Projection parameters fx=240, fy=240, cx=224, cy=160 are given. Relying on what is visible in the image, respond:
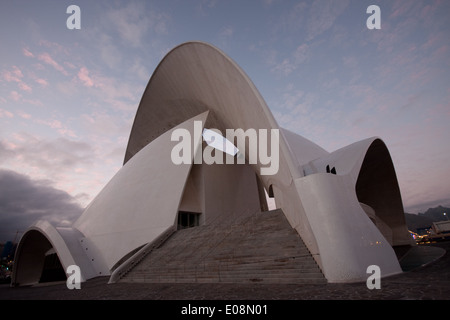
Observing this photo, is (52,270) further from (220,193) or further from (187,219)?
(220,193)

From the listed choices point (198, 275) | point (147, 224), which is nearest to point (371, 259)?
point (198, 275)

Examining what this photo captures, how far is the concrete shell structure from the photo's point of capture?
597cm

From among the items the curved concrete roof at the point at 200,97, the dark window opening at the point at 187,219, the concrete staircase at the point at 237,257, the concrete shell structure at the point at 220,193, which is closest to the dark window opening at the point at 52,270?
the concrete shell structure at the point at 220,193

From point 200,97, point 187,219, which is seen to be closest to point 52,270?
point 187,219

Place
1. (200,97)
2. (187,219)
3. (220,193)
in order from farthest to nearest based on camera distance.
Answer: (220,193), (200,97), (187,219)

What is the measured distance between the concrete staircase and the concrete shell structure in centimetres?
52

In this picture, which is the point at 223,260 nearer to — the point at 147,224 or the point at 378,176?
the point at 147,224

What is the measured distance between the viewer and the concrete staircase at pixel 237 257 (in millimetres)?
6414

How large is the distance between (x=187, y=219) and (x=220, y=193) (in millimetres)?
3395

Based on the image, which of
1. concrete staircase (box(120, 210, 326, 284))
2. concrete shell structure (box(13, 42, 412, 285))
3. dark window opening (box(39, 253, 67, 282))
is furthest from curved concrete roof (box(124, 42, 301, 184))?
dark window opening (box(39, 253, 67, 282))

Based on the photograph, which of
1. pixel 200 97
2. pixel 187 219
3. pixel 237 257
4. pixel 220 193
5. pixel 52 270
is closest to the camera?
pixel 237 257

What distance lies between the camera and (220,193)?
733 inches

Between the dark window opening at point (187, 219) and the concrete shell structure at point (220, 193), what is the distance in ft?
0.47

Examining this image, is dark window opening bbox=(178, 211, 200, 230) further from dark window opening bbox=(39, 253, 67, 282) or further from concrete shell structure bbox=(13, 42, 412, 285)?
dark window opening bbox=(39, 253, 67, 282)
